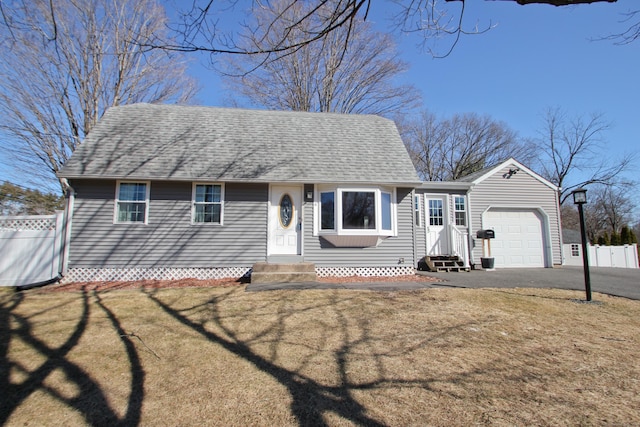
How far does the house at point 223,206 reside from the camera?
885 centimetres

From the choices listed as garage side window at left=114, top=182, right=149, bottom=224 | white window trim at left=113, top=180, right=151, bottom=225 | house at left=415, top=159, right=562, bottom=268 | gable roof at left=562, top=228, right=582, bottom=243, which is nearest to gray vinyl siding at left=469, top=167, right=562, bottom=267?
house at left=415, top=159, right=562, bottom=268

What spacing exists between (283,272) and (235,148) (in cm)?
437

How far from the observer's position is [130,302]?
20.8ft

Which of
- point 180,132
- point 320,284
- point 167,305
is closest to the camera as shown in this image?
point 167,305

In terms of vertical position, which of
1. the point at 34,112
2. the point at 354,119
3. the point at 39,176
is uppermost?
the point at 34,112

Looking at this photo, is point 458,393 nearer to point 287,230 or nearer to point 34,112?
point 287,230

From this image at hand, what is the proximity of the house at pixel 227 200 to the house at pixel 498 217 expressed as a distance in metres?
2.54

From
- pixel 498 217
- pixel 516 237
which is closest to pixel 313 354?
pixel 498 217

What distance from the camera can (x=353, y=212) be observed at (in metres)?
9.32

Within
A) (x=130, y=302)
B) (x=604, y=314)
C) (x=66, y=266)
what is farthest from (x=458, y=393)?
(x=66, y=266)

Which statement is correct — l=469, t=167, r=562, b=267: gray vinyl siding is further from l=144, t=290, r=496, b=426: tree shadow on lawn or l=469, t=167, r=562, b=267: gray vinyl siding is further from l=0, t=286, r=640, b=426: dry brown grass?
l=144, t=290, r=496, b=426: tree shadow on lawn

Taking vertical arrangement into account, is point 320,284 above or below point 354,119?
below

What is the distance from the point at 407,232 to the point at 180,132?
802cm

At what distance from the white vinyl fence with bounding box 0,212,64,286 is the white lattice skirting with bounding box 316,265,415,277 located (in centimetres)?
724
